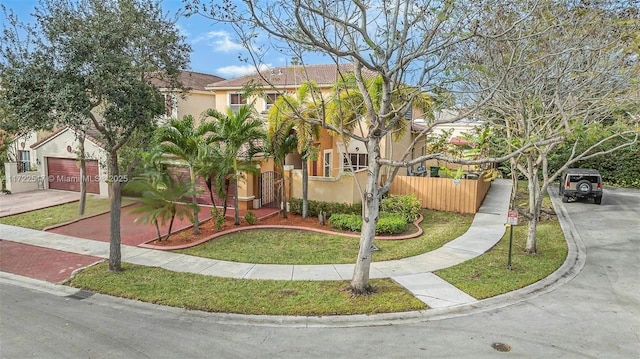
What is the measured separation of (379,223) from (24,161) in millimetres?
23792

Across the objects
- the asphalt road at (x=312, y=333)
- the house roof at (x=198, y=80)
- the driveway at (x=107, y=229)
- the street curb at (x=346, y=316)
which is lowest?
the asphalt road at (x=312, y=333)

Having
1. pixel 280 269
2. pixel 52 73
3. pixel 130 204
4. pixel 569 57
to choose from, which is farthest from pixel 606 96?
pixel 130 204

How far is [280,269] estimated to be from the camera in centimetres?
1094

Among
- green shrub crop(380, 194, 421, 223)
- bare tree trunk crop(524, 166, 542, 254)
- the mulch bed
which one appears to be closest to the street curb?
bare tree trunk crop(524, 166, 542, 254)

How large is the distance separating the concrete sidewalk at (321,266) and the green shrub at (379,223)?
1.94 metres

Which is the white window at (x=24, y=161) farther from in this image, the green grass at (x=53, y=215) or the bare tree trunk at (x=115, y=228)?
the bare tree trunk at (x=115, y=228)

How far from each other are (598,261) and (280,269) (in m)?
9.49

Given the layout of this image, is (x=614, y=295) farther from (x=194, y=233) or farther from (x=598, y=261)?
(x=194, y=233)

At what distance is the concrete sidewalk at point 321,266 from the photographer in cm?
980

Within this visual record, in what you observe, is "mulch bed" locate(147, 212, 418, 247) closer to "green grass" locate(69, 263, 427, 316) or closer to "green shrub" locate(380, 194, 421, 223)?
"green shrub" locate(380, 194, 421, 223)

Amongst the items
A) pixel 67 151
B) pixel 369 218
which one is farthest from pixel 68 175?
pixel 369 218

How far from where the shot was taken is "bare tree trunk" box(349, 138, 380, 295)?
905 cm

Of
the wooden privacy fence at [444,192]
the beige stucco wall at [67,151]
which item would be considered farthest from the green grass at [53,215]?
the wooden privacy fence at [444,192]

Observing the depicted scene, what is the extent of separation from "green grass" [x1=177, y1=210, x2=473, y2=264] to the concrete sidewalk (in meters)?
0.42
